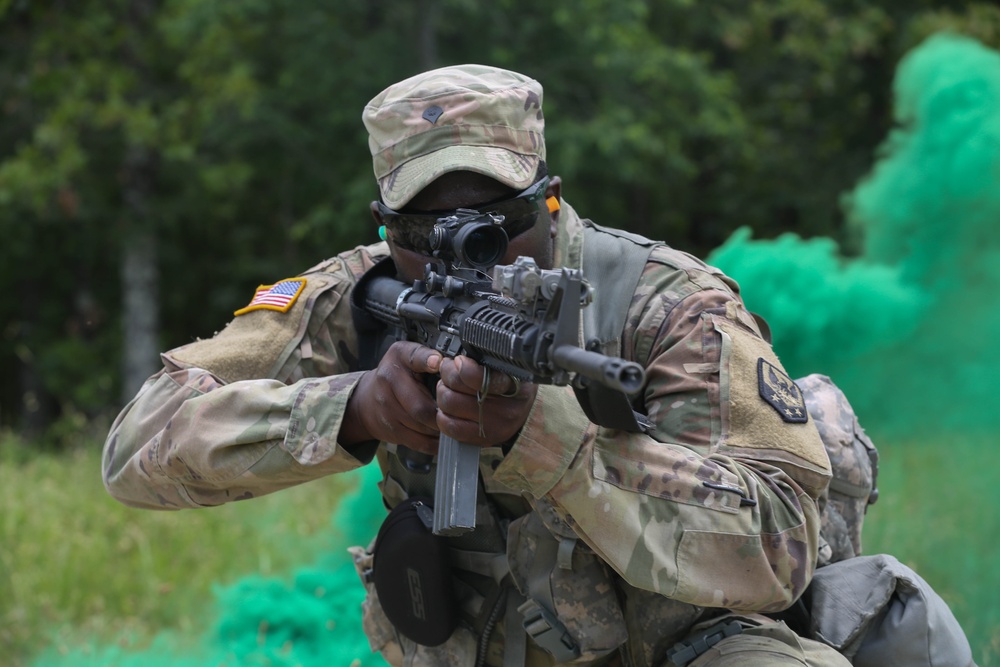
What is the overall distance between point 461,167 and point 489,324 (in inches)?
26.1

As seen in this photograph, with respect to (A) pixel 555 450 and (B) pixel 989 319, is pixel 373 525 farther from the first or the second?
(B) pixel 989 319

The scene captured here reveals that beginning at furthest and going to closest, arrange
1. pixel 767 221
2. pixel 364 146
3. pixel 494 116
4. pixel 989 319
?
pixel 767 221
pixel 364 146
pixel 989 319
pixel 494 116

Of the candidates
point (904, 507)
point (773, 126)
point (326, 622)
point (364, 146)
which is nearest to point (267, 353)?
point (326, 622)

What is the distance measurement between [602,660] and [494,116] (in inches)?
51.6

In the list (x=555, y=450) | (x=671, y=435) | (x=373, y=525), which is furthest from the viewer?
(x=373, y=525)

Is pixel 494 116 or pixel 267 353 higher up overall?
pixel 494 116

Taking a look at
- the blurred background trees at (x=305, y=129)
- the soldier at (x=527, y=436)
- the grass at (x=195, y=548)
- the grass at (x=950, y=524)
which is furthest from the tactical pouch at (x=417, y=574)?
the blurred background trees at (x=305, y=129)

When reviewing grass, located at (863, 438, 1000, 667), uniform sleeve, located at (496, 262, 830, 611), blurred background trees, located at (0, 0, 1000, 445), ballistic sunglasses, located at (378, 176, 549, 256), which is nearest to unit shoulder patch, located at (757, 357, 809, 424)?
uniform sleeve, located at (496, 262, 830, 611)

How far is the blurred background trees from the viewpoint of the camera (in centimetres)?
1058

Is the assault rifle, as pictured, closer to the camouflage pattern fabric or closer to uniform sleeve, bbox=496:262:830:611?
uniform sleeve, bbox=496:262:830:611

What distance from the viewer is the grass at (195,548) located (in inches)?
170

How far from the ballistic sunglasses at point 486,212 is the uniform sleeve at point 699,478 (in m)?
0.46

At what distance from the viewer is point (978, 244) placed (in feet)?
17.0

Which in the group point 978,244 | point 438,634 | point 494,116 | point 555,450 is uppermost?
point 978,244
